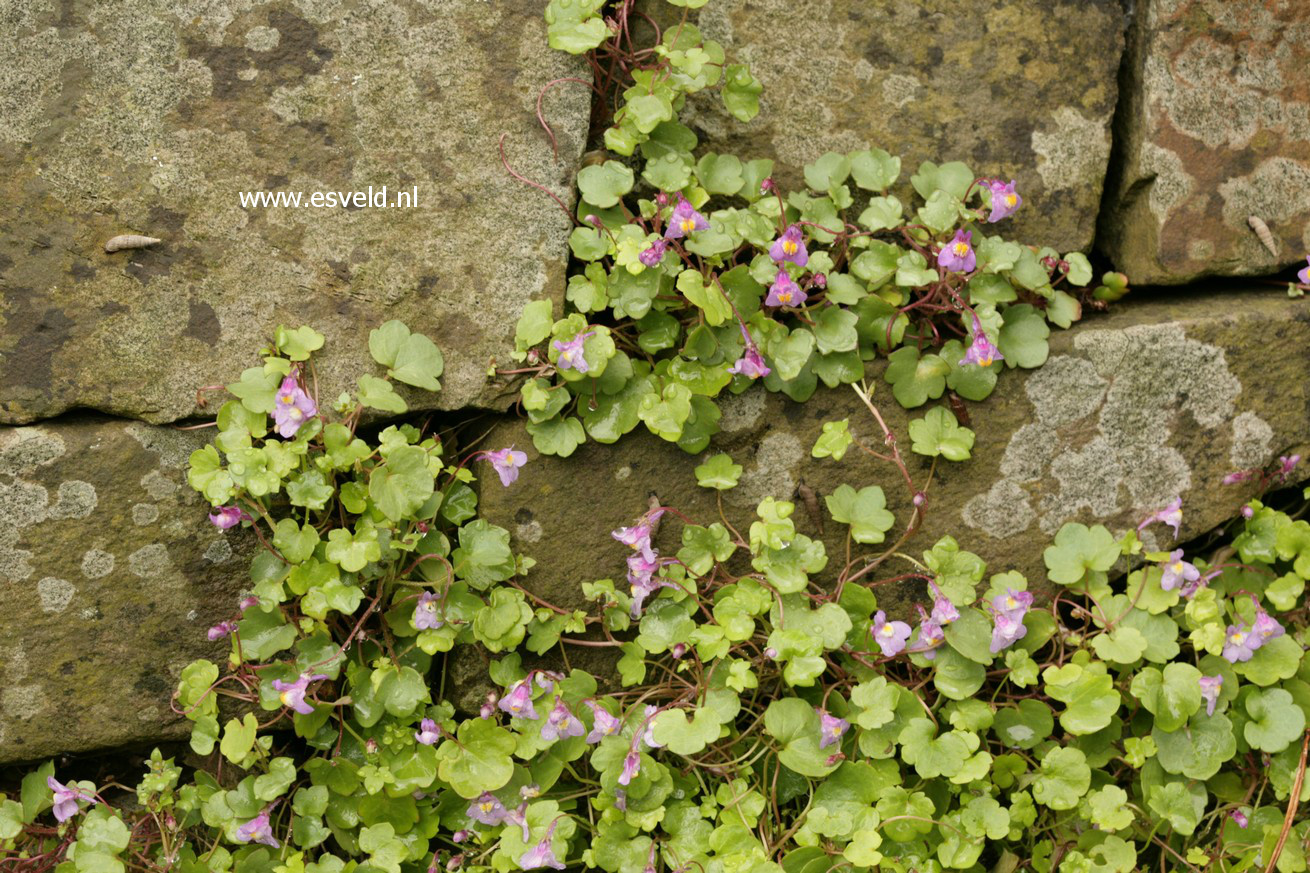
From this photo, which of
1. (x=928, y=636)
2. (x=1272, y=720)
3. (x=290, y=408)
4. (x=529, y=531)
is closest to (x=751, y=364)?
(x=529, y=531)

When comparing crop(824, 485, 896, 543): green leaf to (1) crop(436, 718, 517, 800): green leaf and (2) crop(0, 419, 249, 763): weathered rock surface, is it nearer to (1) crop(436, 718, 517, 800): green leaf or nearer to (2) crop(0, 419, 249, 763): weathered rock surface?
(1) crop(436, 718, 517, 800): green leaf

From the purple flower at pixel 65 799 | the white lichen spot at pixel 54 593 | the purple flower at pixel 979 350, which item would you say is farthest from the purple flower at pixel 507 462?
the purple flower at pixel 65 799

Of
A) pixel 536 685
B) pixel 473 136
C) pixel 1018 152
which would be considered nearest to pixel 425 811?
pixel 536 685

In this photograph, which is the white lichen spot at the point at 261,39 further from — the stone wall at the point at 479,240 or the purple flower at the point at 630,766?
the purple flower at the point at 630,766

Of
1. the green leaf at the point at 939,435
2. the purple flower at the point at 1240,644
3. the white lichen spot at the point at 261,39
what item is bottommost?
the purple flower at the point at 1240,644

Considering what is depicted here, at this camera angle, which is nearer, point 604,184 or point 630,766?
point 630,766

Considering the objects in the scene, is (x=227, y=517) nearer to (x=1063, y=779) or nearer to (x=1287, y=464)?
(x=1063, y=779)
